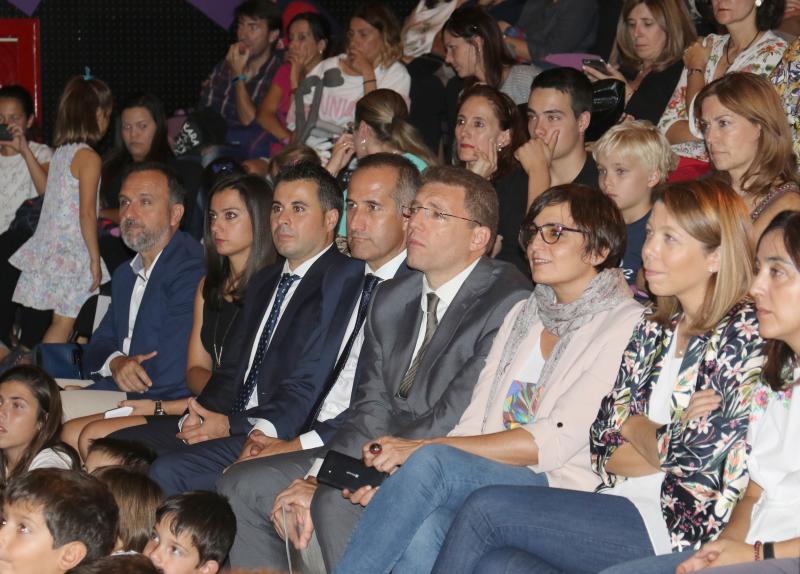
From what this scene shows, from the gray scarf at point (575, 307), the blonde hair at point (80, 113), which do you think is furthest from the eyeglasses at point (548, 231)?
the blonde hair at point (80, 113)

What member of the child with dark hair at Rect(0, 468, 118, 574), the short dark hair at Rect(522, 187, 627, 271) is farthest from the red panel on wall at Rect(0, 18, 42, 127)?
the short dark hair at Rect(522, 187, 627, 271)

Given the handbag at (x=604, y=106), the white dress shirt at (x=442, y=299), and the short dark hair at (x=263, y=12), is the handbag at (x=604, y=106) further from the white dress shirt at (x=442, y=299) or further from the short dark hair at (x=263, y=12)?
the short dark hair at (x=263, y=12)

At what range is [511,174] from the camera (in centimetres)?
523

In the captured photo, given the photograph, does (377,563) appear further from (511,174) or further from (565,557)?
(511,174)

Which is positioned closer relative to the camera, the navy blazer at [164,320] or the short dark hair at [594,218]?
the short dark hair at [594,218]

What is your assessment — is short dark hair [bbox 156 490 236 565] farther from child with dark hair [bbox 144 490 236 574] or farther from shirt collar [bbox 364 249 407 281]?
shirt collar [bbox 364 249 407 281]

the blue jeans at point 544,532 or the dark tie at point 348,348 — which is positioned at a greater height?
the dark tie at point 348,348

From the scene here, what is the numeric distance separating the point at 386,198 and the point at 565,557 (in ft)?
6.30

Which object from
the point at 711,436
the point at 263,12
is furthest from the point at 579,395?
the point at 263,12

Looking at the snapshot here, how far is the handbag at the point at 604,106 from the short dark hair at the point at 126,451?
2.56 metres

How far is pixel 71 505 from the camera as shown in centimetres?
332

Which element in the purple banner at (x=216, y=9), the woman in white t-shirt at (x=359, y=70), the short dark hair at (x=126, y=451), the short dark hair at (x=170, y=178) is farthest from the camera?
Answer: the purple banner at (x=216, y=9)

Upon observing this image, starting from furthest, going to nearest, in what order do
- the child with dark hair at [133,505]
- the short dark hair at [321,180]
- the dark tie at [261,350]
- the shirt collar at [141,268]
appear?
the shirt collar at [141,268], the short dark hair at [321,180], the dark tie at [261,350], the child with dark hair at [133,505]

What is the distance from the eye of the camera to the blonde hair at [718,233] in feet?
10.4
